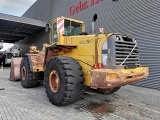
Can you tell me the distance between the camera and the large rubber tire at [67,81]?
5.27m

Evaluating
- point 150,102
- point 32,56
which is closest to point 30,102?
point 32,56

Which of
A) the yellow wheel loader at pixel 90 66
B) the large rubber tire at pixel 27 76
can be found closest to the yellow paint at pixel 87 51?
the yellow wheel loader at pixel 90 66

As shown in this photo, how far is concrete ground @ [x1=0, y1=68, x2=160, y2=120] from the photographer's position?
4.93 m

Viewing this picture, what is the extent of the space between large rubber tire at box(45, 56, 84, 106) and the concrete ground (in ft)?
1.04

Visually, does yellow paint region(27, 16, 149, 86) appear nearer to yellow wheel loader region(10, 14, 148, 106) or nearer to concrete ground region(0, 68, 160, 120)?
yellow wheel loader region(10, 14, 148, 106)

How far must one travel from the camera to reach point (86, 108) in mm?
5645

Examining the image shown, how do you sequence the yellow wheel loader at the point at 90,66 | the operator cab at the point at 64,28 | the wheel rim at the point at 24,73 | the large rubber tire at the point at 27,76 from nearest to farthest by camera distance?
the yellow wheel loader at the point at 90,66 < the operator cab at the point at 64,28 < the large rubber tire at the point at 27,76 < the wheel rim at the point at 24,73

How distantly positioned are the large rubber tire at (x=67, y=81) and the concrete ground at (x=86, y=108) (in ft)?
1.04

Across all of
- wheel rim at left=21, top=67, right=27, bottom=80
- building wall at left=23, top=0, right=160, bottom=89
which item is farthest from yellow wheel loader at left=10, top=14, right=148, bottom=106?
wheel rim at left=21, top=67, right=27, bottom=80

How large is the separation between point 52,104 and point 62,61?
4.65ft

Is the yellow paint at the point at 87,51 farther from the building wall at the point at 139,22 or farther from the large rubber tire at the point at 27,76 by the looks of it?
the large rubber tire at the point at 27,76

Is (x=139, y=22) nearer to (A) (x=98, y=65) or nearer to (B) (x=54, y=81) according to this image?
(A) (x=98, y=65)

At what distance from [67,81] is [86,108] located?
1044 mm

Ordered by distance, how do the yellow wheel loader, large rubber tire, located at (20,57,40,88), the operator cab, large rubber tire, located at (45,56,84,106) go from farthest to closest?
large rubber tire, located at (20,57,40,88), the operator cab, large rubber tire, located at (45,56,84,106), the yellow wheel loader
